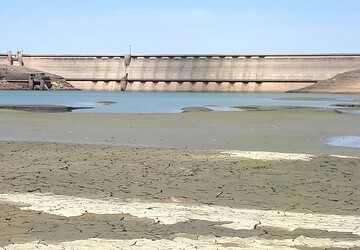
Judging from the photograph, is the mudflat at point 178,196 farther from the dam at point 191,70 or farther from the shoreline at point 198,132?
the dam at point 191,70

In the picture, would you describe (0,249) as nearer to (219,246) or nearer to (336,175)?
(219,246)

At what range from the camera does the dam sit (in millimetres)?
103188

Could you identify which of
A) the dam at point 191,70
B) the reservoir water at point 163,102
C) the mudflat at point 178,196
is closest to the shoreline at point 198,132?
the mudflat at point 178,196

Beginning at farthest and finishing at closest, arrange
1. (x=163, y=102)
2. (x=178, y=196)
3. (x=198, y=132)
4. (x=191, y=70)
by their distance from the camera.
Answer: (x=191, y=70)
(x=163, y=102)
(x=198, y=132)
(x=178, y=196)

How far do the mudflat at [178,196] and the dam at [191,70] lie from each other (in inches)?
3472

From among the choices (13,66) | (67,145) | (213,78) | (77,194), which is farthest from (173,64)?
(77,194)

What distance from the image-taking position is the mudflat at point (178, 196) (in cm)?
579

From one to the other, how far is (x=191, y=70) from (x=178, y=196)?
4093 inches

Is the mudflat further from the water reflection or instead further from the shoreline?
the water reflection

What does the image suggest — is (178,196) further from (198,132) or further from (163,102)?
(163,102)

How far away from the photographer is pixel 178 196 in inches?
326

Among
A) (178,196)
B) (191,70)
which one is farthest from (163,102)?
(191,70)

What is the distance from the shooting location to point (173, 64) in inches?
4459

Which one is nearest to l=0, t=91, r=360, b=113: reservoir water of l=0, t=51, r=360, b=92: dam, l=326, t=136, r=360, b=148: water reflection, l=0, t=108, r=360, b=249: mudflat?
l=326, t=136, r=360, b=148: water reflection
